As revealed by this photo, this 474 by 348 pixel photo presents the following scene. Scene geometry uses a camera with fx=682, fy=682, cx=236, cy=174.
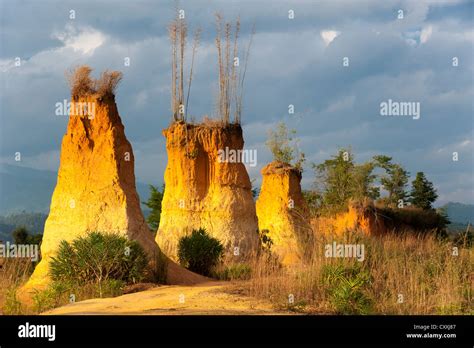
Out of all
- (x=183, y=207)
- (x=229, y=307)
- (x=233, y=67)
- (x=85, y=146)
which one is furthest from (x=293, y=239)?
(x=229, y=307)

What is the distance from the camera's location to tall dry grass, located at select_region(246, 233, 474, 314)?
12.3 metres

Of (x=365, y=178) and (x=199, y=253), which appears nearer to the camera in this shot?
(x=199, y=253)

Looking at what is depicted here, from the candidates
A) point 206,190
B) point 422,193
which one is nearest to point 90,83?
point 206,190

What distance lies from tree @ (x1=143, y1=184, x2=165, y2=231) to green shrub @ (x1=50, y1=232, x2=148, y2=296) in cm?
1871

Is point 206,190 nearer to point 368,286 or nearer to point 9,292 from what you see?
point 9,292

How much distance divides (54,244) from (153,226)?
59.0 feet

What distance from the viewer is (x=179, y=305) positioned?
12.2 metres

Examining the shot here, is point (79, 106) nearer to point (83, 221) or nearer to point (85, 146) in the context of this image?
point (85, 146)

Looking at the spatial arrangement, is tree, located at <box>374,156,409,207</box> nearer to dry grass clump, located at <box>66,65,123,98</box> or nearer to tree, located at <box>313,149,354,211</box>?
tree, located at <box>313,149,354,211</box>

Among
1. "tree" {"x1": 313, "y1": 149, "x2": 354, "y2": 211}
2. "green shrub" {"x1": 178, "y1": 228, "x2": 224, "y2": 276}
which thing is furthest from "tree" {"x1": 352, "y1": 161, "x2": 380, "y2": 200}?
"green shrub" {"x1": 178, "y1": 228, "x2": 224, "y2": 276}

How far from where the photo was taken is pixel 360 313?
11.9 m

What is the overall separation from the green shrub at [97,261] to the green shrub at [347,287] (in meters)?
4.85

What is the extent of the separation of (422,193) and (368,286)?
107 feet

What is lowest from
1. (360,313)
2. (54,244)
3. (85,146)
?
(360,313)
